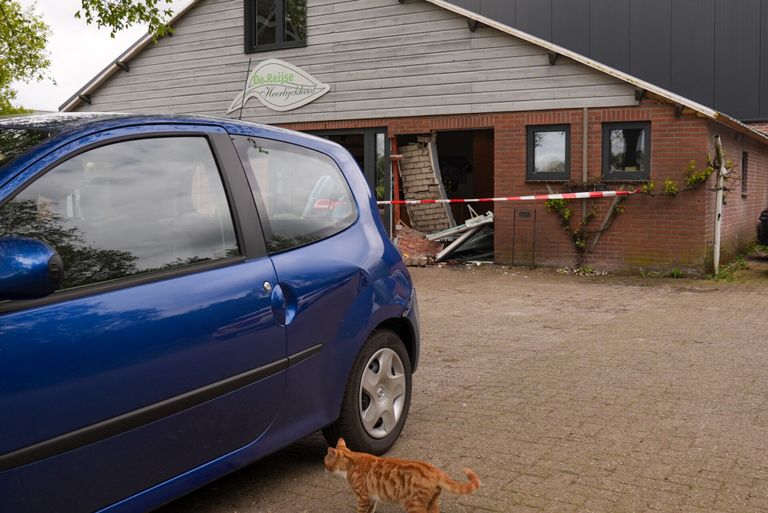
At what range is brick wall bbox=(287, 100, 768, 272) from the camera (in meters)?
14.2

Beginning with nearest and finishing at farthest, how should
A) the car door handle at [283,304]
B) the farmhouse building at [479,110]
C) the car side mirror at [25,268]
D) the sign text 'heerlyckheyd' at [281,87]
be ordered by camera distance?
the car side mirror at [25,268] → the car door handle at [283,304] → the farmhouse building at [479,110] → the sign text 'heerlyckheyd' at [281,87]

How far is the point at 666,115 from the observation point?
1423 cm

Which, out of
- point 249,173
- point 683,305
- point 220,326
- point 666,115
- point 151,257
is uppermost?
point 666,115

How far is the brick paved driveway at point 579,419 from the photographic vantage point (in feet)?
12.8

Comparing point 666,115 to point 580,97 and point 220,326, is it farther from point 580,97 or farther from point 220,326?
point 220,326

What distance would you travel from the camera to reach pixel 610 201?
14.8m

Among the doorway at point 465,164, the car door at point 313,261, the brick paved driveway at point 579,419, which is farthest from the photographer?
the doorway at point 465,164

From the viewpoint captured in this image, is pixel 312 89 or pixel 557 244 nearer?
pixel 557 244

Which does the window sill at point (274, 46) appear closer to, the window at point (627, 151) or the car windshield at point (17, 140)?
the window at point (627, 151)

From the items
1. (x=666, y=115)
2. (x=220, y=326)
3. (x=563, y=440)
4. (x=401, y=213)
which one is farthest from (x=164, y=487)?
(x=401, y=213)

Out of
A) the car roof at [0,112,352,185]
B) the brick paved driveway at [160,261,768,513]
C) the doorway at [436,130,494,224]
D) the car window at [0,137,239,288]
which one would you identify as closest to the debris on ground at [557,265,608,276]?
the brick paved driveway at [160,261,768,513]

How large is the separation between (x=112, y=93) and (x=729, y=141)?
14956mm

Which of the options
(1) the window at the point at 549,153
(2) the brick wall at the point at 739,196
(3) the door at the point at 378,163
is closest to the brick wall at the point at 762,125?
(2) the brick wall at the point at 739,196

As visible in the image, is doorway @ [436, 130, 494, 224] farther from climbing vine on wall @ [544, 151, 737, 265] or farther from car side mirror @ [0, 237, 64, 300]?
car side mirror @ [0, 237, 64, 300]
